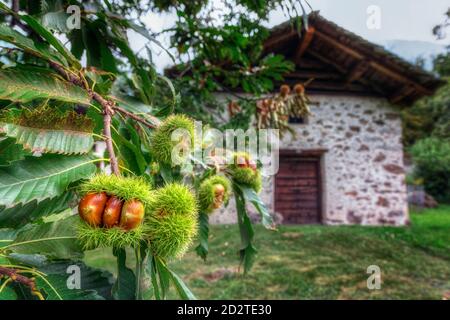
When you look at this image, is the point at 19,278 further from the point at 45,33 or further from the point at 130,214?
the point at 45,33

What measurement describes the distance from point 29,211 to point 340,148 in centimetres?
742

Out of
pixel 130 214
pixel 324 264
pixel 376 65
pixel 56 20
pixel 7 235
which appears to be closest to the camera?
pixel 130 214

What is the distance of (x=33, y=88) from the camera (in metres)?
0.81

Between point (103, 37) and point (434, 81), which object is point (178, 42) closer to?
point (103, 37)

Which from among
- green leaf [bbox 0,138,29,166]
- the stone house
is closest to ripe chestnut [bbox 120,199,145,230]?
green leaf [bbox 0,138,29,166]

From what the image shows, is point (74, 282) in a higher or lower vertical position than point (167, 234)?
lower

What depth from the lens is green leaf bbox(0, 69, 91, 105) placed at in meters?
0.78

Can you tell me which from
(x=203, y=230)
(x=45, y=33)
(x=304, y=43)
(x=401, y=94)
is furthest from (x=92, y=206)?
(x=401, y=94)

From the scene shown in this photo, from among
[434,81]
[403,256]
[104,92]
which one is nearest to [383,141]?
[434,81]

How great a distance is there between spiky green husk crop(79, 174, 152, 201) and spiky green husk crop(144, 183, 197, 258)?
0.07 m

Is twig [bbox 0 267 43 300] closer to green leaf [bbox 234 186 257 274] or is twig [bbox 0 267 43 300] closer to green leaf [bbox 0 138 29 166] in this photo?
green leaf [bbox 0 138 29 166]

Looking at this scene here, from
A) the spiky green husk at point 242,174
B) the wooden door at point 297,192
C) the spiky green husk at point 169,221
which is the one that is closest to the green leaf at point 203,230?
the spiky green husk at point 242,174

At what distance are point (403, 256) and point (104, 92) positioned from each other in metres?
5.26

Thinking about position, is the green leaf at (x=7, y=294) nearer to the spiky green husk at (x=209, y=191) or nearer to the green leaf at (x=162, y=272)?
the green leaf at (x=162, y=272)
